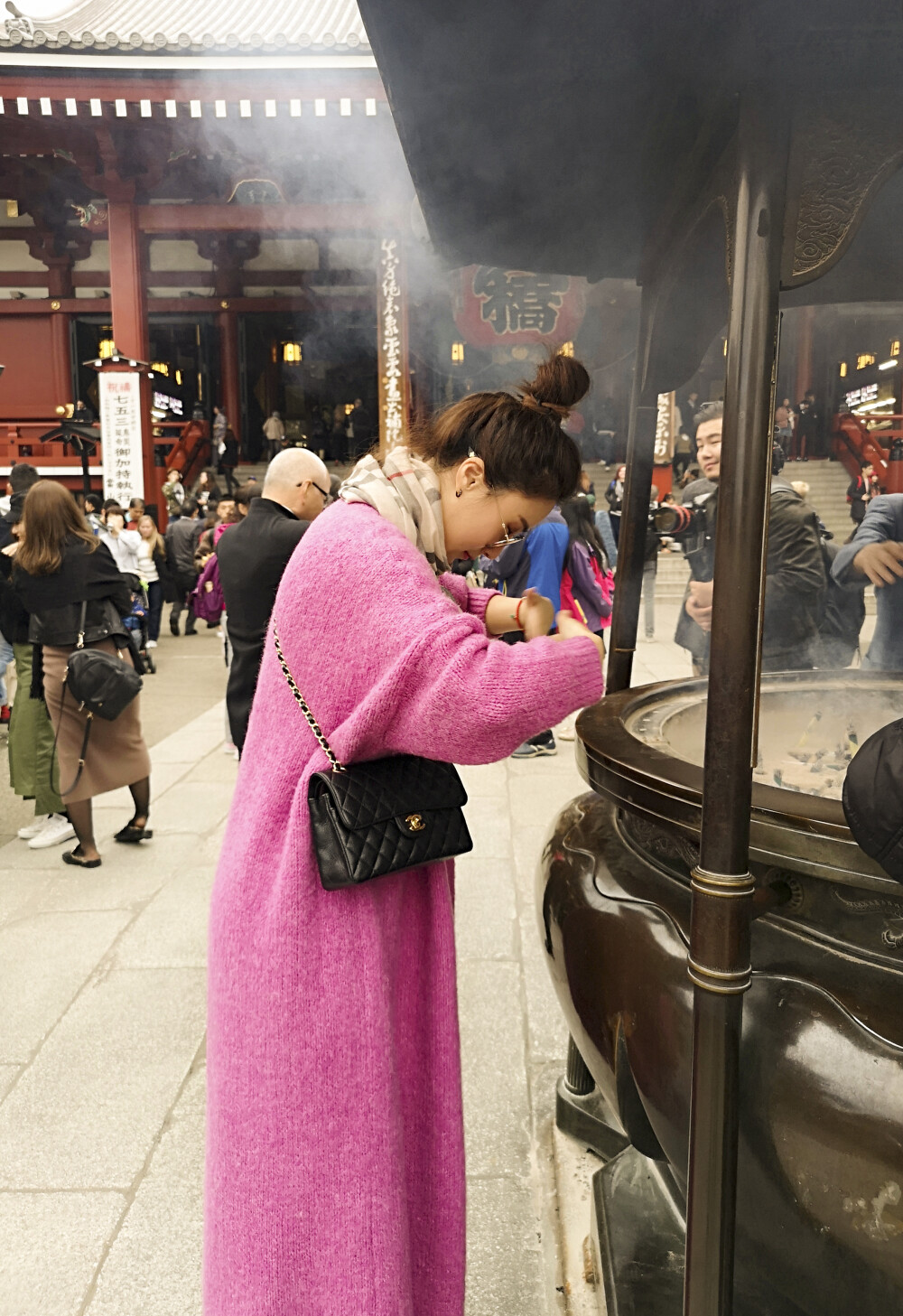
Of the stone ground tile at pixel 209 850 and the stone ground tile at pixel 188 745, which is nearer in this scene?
the stone ground tile at pixel 209 850

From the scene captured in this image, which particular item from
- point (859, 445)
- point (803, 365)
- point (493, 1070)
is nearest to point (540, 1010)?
point (493, 1070)

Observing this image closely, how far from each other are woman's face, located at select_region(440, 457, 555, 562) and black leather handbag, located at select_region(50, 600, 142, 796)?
2895mm

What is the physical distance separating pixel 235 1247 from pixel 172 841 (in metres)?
3.29

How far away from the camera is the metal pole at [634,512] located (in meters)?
2.03

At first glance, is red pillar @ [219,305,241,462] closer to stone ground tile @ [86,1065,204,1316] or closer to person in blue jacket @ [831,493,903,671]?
person in blue jacket @ [831,493,903,671]

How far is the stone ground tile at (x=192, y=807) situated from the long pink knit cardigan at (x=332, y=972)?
129 inches

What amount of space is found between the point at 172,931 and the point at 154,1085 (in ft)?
3.16

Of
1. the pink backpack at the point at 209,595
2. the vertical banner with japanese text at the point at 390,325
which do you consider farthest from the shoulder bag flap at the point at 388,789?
the vertical banner with japanese text at the point at 390,325

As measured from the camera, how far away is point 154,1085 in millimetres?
2486

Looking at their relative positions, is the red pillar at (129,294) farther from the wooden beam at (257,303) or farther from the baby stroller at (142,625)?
the wooden beam at (257,303)

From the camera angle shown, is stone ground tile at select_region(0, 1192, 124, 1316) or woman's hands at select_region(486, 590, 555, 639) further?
stone ground tile at select_region(0, 1192, 124, 1316)

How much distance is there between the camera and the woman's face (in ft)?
4.37

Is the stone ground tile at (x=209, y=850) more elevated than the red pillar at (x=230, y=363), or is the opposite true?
the red pillar at (x=230, y=363)

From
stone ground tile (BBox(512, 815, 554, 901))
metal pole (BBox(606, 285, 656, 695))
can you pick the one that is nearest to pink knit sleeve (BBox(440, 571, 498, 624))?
metal pole (BBox(606, 285, 656, 695))
